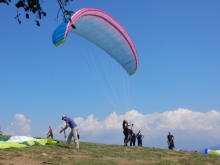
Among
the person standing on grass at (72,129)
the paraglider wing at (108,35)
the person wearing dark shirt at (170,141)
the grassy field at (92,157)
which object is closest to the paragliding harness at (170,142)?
the person wearing dark shirt at (170,141)

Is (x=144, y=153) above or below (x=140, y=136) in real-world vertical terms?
below

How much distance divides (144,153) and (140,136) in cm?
827

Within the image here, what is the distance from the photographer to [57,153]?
50.5 ft

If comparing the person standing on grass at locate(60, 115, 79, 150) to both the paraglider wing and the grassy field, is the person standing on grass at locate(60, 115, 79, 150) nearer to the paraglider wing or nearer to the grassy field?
the grassy field

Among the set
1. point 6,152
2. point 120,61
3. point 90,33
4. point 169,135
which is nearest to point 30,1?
point 6,152

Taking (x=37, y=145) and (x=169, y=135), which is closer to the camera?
(x=37, y=145)

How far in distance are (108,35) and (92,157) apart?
12.3 metres

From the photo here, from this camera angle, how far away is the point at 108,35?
25.2 metres

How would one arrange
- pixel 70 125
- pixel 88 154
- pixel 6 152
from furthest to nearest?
pixel 70 125, pixel 88 154, pixel 6 152

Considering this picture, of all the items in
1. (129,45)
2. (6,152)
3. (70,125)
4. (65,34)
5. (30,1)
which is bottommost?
(6,152)

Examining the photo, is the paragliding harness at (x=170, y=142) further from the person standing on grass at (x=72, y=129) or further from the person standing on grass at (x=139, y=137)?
the person standing on grass at (x=72, y=129)

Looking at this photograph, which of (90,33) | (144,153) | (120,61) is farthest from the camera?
(120,61)

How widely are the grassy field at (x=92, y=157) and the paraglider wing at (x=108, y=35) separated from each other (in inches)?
362

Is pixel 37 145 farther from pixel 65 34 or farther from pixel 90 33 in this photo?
pixel 90 33
